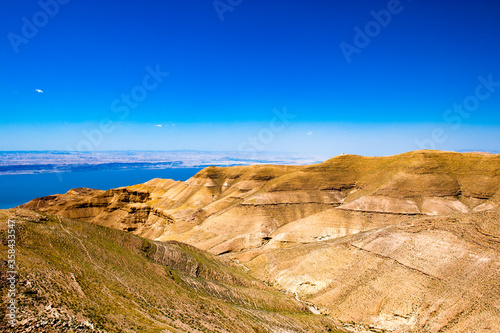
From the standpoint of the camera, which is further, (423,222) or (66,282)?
(423,222)

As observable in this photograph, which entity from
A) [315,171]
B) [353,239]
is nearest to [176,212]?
[315,171]

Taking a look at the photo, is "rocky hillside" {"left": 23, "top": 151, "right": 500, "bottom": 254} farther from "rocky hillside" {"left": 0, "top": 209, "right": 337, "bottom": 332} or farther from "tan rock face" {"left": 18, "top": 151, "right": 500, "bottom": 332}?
"rocky hillside" {"left": 0, "top": 209, "right": 337, "bottom": 332}

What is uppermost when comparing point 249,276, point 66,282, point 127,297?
point 66,282

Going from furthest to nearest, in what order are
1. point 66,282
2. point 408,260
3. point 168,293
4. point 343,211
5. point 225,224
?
1. point 225,224
2. point 343,211
3. point 408,260
4. point 168,293
5. point 66,282

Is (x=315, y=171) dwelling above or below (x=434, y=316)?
above

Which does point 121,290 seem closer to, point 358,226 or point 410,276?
point 410,276

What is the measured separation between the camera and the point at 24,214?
31.1 meters

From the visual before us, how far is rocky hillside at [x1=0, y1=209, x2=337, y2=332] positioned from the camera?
18781 millimetres

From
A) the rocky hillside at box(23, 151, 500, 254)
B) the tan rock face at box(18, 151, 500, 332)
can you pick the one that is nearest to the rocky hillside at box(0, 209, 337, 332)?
the tan rock face at box(18, 151, 500, 332)

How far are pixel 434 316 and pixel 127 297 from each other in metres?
28.8

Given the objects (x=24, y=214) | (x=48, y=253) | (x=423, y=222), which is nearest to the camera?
(x=48, y=253)

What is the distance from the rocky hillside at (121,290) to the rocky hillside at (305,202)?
23977 mm

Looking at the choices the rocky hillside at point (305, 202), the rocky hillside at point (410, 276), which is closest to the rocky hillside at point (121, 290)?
the rocky hillside at point (410, 276)

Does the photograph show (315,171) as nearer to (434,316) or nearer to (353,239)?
(353,239)
